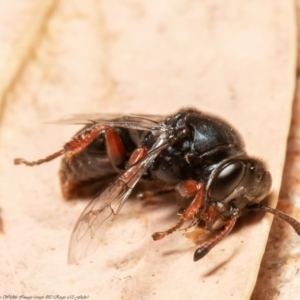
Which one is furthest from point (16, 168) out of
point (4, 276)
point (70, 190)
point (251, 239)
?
point (251, 239)

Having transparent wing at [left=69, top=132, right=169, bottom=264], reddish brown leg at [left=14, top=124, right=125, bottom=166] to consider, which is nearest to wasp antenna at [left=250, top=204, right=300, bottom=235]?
transparent wing at [left=69, top=132, right=169, bottom=264]

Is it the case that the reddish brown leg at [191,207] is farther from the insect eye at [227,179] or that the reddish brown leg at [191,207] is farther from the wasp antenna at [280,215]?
the wasp antenna at [280,215]

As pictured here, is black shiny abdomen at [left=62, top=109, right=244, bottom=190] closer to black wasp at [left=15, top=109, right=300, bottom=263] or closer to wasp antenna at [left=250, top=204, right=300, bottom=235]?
black wasp at [left=15, top=109, right=300, bottom=263]

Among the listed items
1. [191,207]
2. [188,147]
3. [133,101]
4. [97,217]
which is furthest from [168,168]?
[133,101]

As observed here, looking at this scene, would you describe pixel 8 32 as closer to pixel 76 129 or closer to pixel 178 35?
pixel 76 129

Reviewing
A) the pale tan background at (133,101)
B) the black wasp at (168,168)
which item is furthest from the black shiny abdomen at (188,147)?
the pale tan background at (133,101)

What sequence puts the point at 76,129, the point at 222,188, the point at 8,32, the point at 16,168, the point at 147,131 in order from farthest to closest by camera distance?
1. the point at 8,32
2. the point at 76,129
3. the point at 16,168
4. the point at 147,131
5. the point at 222,188
